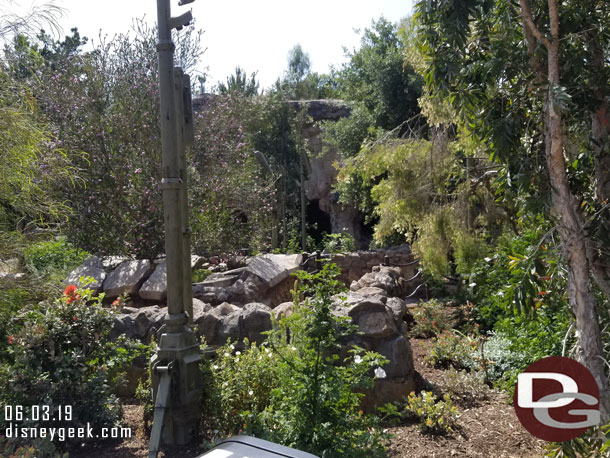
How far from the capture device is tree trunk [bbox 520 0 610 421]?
2.80 metres

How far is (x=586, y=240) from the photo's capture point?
2.96 m

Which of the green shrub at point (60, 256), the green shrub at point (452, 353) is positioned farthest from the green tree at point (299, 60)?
the green shrub at point (452, 353)

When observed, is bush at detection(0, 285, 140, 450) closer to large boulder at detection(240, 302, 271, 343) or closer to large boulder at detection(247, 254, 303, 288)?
large boulder at detection(240, 302, 271, 343)

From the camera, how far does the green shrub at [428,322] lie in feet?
22.9

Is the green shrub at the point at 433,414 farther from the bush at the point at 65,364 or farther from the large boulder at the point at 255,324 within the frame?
the bush at the point at 65,364

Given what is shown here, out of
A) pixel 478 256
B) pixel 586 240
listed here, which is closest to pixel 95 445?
pixel 586 240

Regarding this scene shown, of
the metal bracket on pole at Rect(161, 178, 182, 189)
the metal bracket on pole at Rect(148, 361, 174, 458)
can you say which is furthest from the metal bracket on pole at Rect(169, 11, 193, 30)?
the metal bracket on pole at Rect(148, 361, 174, 458)

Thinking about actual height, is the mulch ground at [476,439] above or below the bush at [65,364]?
below

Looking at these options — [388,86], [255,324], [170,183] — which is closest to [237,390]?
[255,324]

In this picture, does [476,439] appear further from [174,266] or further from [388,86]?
[388,86]

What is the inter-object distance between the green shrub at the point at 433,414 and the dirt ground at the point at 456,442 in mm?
66

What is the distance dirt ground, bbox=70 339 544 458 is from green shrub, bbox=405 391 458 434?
0.22 feet

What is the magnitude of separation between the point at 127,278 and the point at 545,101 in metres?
6.23

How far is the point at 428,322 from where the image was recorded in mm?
7027
